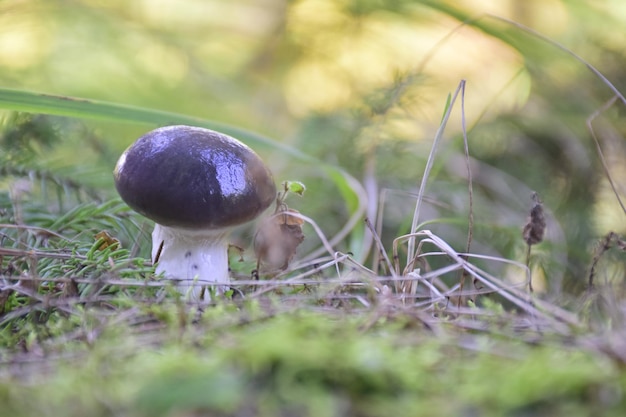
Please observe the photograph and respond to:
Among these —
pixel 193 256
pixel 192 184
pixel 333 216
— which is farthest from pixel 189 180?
pixel 333 216

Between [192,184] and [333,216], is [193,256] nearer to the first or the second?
[192,184]

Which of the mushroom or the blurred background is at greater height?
the blurred background

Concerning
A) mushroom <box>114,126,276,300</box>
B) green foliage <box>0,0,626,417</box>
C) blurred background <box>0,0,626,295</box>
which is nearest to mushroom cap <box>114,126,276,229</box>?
mushroom <box>114,126,276,300</box>

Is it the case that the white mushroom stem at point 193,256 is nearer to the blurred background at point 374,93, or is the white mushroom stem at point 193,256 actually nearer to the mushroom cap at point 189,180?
the mushroom cap at point 189,180

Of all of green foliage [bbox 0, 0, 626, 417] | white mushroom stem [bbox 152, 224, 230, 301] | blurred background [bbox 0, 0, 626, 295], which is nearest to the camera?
green foliage [bbox 0, 0, 626, 417]

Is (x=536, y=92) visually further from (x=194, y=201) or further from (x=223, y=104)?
(x=194, y=201)

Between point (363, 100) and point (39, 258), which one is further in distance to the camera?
point (363, 100)

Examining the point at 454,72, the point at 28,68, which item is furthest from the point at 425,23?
the point at 28,68

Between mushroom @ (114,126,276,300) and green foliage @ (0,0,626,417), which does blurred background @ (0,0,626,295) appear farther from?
mushroom @ (114,126,276,300)
